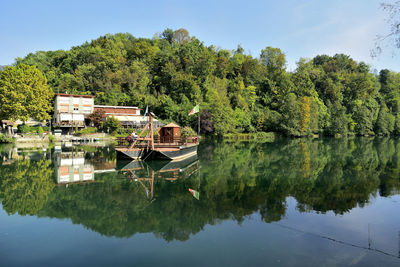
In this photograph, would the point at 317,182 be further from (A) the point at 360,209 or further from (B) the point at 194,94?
(B) the point at 194,94

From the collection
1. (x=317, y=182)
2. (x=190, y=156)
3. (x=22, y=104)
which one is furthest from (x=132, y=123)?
(x=317, y=182)

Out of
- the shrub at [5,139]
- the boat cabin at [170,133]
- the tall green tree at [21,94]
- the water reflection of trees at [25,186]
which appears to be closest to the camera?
the water reflection of trees at [25,186]

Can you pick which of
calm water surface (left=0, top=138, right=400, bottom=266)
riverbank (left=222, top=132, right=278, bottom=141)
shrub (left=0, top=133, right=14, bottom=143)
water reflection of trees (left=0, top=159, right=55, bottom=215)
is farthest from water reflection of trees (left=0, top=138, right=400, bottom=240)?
riverbank (left=222, top=132, right=278, bottom=141)

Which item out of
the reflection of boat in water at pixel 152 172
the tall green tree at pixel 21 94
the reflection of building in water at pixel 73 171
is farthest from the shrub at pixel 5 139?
the reflection of boat in water at pixel 152 172

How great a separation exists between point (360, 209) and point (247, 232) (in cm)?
522

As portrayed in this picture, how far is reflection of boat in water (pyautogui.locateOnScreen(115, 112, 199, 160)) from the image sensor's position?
22.3 metres

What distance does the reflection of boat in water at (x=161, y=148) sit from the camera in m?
22.3

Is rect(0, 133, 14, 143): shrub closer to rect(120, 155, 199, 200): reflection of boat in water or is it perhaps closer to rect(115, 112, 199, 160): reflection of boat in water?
rect(115, 112, 199, 160): reflection of boat in water

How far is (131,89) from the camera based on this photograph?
6156 centimetres

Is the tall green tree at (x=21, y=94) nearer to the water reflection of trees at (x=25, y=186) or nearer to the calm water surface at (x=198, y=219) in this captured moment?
the water reflection of trees at (x=25, y=186)

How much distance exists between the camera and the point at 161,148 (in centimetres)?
2319

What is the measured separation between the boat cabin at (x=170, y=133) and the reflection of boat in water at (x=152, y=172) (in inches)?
141

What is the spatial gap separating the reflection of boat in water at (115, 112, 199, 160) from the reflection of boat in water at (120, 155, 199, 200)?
2.46 ft

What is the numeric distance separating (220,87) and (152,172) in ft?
171
